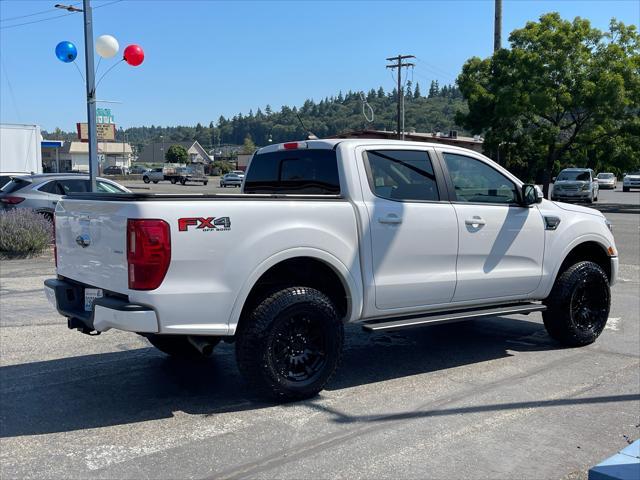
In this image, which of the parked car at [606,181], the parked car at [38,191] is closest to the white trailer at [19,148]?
the parked car at [38,191]

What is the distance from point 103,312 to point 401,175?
265cm

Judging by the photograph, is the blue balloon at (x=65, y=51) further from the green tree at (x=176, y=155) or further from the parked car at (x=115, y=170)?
the green tree at (x=176, y=155)

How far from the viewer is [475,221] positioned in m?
5.98

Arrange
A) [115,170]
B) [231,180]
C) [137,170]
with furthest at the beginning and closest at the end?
[137,170] < [115,170] < [231,180]

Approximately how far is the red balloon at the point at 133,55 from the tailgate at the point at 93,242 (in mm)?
10810

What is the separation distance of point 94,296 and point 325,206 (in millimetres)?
1785

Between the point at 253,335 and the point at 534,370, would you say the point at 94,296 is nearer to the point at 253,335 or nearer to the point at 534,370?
the point at 253,335

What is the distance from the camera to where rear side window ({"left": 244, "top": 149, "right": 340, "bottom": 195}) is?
5633 mm

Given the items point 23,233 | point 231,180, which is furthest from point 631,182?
point 23,233

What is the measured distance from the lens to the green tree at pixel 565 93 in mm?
31062

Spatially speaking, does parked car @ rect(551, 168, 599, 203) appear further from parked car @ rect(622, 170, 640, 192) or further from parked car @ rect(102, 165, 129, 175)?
parked car @ rect(102, 165, 129, 175)

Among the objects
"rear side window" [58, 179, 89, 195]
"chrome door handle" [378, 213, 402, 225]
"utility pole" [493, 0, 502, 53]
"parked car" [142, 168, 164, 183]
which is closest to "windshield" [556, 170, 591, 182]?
"utility pole" [493, 0, 502, 53]

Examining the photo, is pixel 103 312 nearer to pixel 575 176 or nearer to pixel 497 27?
pixel 497 27

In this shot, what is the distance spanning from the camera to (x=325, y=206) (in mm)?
5129
